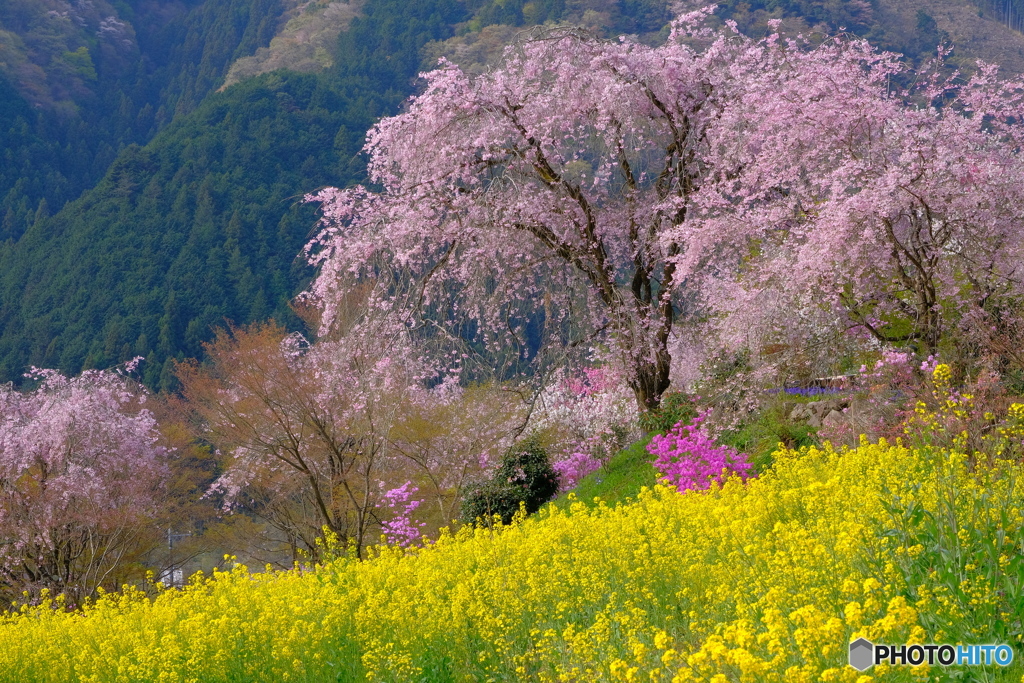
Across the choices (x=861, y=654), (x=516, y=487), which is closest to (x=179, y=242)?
(x=516, y=487)

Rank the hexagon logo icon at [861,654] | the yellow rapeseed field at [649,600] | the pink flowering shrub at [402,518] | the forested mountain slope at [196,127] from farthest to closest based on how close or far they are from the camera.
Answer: the forested mountain slope at [196,127] → the pink flowering shrub at [402,518] → the yellow rapeseed field at [649,600] → the hexagon logo icon at [861,654]

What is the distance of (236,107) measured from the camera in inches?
2014

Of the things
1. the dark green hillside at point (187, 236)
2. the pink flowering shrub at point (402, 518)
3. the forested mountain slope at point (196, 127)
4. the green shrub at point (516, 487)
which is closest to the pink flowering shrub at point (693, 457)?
the green shrub at point (516, 487)

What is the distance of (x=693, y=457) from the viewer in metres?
10.8

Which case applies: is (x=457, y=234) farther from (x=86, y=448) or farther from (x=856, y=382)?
(x=86, y=448)

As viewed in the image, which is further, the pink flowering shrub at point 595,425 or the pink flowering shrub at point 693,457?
the pink flowering shrub at point 595,425

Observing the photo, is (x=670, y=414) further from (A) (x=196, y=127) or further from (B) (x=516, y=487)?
(A) (x=196, y=127)

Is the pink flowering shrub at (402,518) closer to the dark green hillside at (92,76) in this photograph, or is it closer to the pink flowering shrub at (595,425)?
the pink flowering shrub at (595,425)

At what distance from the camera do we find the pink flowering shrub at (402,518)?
16516mm

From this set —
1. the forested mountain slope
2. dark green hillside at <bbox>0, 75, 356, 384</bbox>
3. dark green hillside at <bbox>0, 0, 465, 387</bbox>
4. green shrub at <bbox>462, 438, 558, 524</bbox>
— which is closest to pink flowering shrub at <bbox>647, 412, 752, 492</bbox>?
green shrub at <bbox>462, 438, 558, 524</bbox>

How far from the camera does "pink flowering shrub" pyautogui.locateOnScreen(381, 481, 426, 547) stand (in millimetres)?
16516

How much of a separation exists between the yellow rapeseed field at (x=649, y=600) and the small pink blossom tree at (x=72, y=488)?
1045 cm

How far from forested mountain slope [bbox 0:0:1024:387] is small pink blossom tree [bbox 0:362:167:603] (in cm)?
881

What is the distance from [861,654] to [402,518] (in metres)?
14.8
